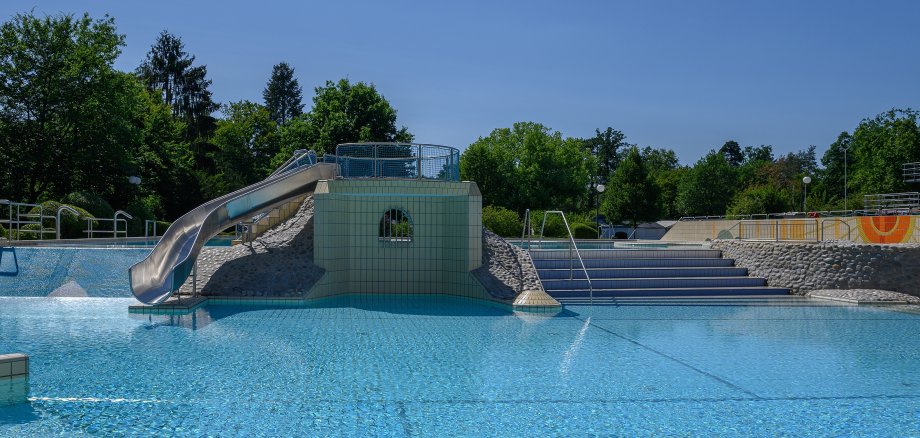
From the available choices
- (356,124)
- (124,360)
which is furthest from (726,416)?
(356,124)

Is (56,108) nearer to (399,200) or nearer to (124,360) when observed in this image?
(399,200)

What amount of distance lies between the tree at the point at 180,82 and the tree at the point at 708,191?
40663 millimetres

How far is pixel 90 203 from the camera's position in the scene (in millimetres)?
27000

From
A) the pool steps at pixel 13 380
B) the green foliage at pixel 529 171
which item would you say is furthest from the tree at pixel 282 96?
the pool steps at pixel 13 380

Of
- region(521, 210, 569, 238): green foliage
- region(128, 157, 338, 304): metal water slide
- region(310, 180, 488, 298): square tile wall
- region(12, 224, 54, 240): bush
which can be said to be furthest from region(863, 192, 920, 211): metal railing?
region(12, 224, 54, 240): bush

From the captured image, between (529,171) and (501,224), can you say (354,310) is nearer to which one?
(501,224)

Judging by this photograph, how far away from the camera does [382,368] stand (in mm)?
8891

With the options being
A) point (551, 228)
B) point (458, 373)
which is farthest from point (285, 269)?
point (551, 228)

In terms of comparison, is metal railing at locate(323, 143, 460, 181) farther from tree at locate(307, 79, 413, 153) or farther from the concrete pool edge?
tree at locate(307, 79, 413, 153)

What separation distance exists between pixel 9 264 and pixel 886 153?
51.3 m

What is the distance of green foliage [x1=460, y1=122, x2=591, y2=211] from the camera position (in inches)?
1967

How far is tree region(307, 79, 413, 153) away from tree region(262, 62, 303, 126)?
1243 inches

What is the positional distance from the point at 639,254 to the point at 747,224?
11.9 meters

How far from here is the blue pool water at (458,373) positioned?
6.62 metres
